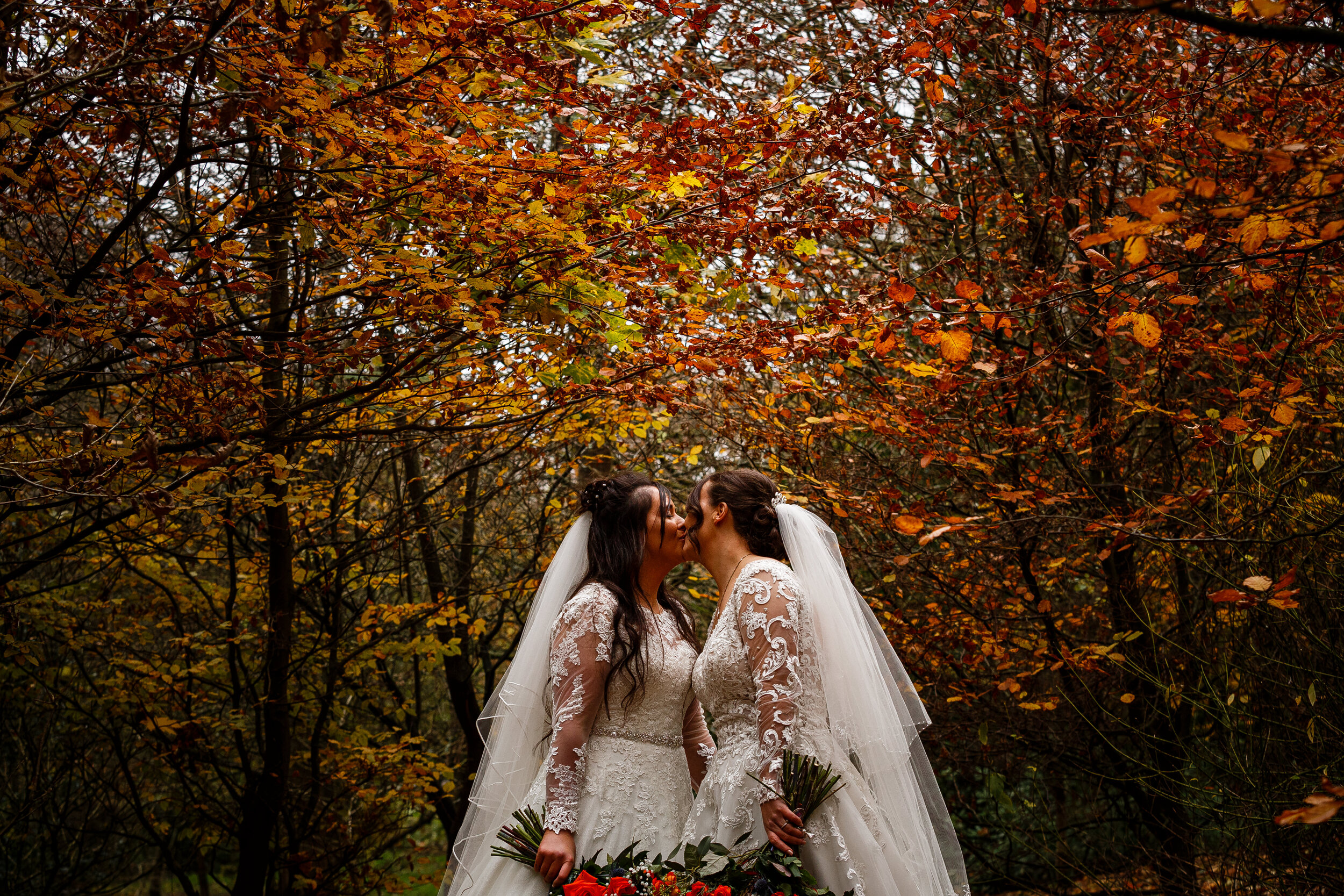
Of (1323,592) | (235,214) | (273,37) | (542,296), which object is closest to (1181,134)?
(1323,592)

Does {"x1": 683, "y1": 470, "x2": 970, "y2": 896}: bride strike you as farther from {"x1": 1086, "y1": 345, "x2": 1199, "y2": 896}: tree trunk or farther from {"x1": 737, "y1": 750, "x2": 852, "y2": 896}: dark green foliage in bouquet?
{"x1": 1086, "y1": 345, "x2": 1199, "y2": 896}: tree trunk

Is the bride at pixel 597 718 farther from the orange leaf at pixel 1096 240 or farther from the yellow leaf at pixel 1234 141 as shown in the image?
the yellow leaf at pixel 1234 141

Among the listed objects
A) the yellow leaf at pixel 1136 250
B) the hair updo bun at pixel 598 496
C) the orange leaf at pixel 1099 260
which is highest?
the orange leaf at pixel 1099 260

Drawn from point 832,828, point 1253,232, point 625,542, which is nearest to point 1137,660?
point 832,828

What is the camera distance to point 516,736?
3295 millimetres

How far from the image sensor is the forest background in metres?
3.16

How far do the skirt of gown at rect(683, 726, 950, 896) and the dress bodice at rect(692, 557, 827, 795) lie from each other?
0.21 ft

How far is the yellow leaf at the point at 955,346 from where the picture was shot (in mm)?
2615

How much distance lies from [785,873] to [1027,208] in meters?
3.77

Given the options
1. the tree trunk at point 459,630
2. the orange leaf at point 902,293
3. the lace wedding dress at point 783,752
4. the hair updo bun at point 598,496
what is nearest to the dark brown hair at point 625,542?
the hair updo bun at point 598,496

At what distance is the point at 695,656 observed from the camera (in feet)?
11.4

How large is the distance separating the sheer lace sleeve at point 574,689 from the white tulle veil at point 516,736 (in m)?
0.10

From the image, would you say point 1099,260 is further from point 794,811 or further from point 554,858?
point 554,858

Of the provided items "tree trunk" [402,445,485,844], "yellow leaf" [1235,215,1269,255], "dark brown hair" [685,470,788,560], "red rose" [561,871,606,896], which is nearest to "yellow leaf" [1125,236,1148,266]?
"yellow leaf" [1235,215,1269,255]
